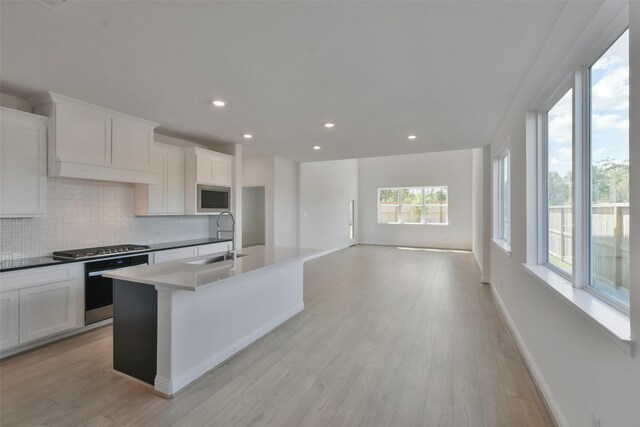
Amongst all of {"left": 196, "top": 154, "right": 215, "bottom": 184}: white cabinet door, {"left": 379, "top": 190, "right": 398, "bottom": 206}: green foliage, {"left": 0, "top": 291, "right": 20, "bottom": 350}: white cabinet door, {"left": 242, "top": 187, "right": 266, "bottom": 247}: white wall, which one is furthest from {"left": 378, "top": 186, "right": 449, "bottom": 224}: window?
{"left": 0, "top": 291, "right": 20, "bottom": 350}: white cabinet door

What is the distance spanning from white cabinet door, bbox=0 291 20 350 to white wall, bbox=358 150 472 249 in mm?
9380

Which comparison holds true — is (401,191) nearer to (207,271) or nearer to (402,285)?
(402,285)

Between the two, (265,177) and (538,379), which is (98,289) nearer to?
(265,177)

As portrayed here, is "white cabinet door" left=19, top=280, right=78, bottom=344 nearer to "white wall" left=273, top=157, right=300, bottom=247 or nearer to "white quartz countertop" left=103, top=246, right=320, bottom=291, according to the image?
"white quartz countertop" left=103, top=246, right=320, bottom=291

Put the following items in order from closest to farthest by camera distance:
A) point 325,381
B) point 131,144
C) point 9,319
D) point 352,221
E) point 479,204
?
point 325,381 → point 9,319 → point 131,144 → point 479,204 → point 352,221

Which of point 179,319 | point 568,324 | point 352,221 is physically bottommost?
point 179,319

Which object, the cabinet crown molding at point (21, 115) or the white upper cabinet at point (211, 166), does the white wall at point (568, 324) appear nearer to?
the white upper cabinet at point (211, 166)

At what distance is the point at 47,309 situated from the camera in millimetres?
2803

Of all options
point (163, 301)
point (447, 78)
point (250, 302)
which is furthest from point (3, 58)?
point (447, 78)

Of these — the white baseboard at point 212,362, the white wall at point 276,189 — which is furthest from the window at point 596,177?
the white wall at point 276,189

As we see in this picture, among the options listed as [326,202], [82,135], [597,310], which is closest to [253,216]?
[326,202]

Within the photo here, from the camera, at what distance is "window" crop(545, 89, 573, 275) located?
77.6 inches

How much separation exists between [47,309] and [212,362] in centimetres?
178

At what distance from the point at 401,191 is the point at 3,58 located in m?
9.83
